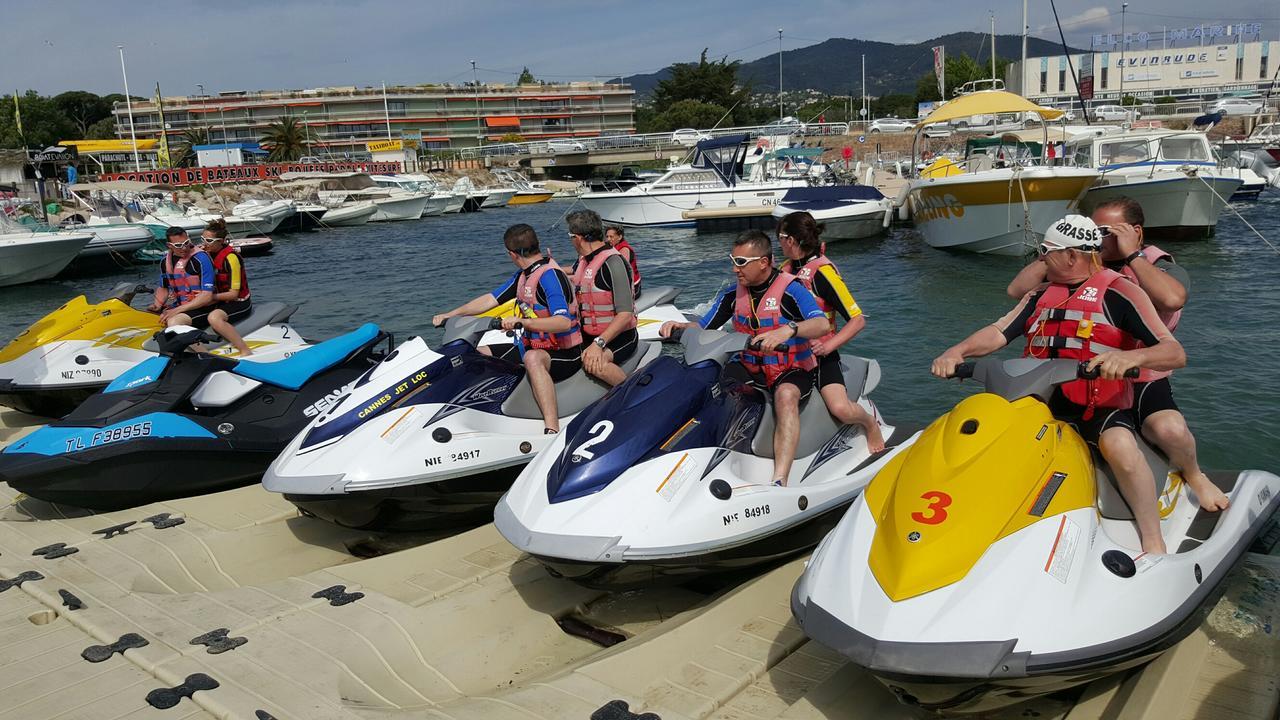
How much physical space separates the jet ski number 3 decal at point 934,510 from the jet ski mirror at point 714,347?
73.0 inches

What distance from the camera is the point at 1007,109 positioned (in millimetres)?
18703

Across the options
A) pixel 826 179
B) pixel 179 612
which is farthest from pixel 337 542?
pixel 826 179

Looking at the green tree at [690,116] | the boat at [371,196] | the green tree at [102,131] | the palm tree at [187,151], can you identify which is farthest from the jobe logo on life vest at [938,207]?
the green tree at [102,131]

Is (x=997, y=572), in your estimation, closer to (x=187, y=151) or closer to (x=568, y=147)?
(x=568, y=147)

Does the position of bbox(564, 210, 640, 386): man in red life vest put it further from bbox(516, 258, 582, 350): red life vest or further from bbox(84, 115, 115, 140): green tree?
bbox(84, 115, 115, 140): green tree

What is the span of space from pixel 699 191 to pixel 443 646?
27443 mm

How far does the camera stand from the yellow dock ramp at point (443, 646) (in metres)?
3.58

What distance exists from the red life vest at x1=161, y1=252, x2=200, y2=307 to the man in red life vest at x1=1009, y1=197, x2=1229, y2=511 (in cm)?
750

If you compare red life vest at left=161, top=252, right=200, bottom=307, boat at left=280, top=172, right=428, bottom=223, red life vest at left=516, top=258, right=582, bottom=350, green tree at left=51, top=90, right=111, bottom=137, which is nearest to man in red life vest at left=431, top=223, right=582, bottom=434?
red life vest at left=516, top=258, right=582, bottom=350

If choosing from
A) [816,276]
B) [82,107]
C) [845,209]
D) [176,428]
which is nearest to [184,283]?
[176,428]

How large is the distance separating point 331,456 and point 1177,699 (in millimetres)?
4295

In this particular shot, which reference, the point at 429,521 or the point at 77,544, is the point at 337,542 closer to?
the point at 429,521

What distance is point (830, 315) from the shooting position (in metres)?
5.45

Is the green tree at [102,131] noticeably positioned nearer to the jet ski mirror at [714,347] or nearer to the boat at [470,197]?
the boat at [470,197]
